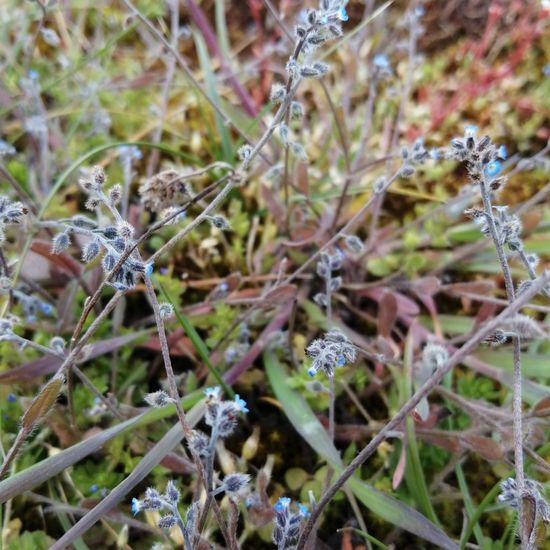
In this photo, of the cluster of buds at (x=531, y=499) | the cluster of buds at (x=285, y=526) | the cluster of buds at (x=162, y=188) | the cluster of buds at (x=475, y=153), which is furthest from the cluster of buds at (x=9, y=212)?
the cluster of buds at (x=531, y=499)

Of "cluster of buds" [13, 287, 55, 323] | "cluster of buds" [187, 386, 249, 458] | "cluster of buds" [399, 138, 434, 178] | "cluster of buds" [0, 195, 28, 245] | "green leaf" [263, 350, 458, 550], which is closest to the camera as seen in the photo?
"cluster of buds" [187, 386, 249, 458]

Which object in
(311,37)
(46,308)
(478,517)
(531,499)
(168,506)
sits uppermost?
(311,37)

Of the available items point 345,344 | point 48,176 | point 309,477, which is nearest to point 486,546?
point 309,477

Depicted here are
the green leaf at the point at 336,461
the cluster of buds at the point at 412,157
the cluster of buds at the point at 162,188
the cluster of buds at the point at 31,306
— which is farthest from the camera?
the cluster of buds at the point at 31,306

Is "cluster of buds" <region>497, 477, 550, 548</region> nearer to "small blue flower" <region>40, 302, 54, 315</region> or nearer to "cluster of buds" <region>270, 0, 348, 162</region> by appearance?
"cluster of buds" <region>270, 0, 348, 162</region>

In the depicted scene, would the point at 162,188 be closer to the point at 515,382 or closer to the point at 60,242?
the point at 60,242

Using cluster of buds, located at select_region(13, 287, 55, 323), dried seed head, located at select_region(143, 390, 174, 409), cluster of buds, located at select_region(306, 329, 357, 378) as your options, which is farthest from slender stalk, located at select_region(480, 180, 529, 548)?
cluster of buds, located at select_region(13, 287, 55, 323)

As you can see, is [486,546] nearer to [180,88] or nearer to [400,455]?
[400,455]

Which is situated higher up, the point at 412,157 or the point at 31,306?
the point at 31,306

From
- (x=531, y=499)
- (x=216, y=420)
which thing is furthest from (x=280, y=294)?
(x=531, y=499)

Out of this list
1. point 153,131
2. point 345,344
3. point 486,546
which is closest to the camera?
point 345,344

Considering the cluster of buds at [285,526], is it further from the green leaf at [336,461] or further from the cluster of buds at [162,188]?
the cluster of buds at [162,188]
